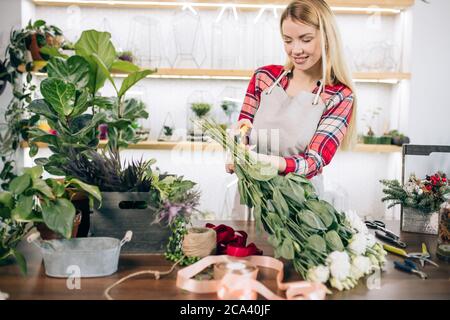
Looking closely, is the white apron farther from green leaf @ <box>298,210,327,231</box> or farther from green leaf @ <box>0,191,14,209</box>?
green leaf @ <box>0,191,14,209</box>

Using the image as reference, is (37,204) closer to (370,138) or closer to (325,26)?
(325,26)

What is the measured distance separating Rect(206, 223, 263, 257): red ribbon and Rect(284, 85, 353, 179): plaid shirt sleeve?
0.29 meters

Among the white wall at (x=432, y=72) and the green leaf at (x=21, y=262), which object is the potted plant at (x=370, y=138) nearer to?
the white wall at (x=432, y=72)

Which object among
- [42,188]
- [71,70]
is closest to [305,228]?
[42,188]

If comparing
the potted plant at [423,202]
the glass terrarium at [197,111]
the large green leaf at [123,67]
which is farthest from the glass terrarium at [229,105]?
the potted plant at [423,202]

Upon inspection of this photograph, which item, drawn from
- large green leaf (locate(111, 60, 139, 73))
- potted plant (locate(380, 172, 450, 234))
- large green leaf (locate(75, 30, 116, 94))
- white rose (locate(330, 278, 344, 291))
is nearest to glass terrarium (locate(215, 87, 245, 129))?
large green leaf (locate(111, 60, 139, 73))

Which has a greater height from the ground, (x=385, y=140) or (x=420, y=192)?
(x=385, y=140)

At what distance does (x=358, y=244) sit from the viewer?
809mm

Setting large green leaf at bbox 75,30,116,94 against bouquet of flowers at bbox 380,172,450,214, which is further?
bouquet of flowers at bbox 380,172,450,214

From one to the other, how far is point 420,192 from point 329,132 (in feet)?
0.94

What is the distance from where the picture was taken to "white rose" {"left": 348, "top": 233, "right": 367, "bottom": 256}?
81 cm
